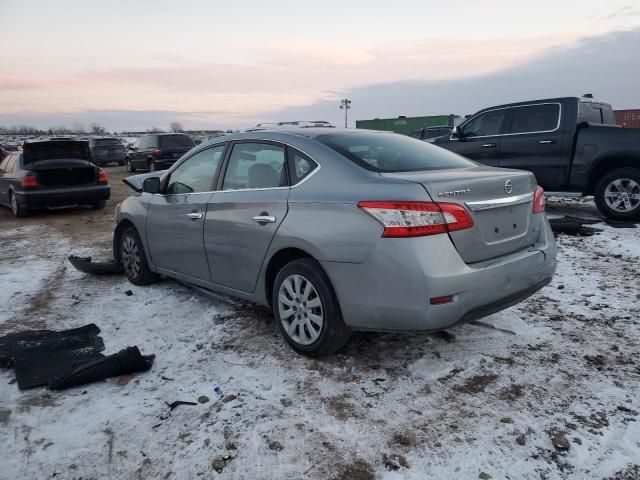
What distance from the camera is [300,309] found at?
361cm

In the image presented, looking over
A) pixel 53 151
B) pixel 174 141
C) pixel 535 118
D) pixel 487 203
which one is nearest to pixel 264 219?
pixel 487 203

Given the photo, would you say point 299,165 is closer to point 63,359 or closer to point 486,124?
point 63,359

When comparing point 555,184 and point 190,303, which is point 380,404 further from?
point 555,184

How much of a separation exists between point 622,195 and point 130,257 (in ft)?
24.3

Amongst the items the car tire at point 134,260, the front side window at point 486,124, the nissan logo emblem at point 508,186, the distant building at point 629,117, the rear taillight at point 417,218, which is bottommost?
the car tire at point 134,260

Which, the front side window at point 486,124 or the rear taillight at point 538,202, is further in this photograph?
the front side window at point 486,124

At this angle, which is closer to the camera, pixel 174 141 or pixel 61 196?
pixel 61 196

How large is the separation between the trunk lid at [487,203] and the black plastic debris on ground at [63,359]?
2254 millimetres

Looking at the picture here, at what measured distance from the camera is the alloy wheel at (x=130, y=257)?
5527 mm

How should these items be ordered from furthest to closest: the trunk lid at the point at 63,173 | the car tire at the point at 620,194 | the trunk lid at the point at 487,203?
the trunk lid at the point at 63,173, the car tire at the point at 620,194, the trunk lid at the point at 487,203

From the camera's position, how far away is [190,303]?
4930 mm

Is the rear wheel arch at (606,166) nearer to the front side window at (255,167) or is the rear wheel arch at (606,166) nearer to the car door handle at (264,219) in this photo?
the front side window at (255,167)

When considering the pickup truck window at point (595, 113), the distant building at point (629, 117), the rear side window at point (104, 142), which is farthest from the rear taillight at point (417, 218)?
the distant building at point (629, 117)

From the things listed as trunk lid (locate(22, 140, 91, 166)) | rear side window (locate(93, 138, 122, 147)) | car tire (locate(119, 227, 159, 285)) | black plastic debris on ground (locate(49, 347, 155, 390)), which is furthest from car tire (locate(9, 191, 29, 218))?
rear side window (locate(93, 138, 122, 147))
